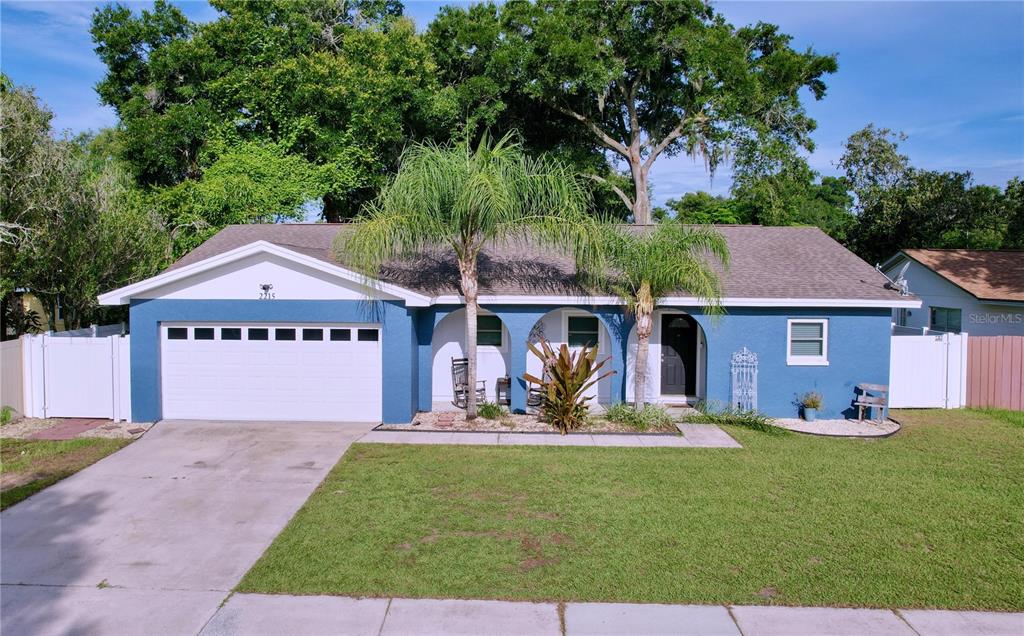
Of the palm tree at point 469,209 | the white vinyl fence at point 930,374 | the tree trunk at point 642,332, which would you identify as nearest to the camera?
the palm tree at point 469,209

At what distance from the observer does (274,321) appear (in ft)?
43.2

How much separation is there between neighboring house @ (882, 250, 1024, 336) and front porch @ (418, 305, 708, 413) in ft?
29.4

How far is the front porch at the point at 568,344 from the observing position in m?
14.3

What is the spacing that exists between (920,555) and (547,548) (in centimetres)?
392

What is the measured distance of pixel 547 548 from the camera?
290 inches

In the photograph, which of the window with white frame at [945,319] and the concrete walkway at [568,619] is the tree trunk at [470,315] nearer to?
the concrete walkway at [568,619]

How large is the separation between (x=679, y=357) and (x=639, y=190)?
1494cm

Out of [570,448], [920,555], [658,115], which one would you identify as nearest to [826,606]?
[920,555]

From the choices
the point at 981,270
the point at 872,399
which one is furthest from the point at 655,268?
the point at 981,270

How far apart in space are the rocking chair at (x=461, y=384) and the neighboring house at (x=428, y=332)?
0.33 m

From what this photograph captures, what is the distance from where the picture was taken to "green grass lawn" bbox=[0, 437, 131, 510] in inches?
365

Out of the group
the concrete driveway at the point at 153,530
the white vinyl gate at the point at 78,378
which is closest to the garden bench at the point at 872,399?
the concrete driveway at the point at 153,530

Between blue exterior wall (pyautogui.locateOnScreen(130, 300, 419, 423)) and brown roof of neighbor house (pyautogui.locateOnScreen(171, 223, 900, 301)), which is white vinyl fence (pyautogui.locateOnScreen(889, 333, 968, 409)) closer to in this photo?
brown roof of neighbor house (pyautogui.locateOnScreen(171, 223, 900, 301))

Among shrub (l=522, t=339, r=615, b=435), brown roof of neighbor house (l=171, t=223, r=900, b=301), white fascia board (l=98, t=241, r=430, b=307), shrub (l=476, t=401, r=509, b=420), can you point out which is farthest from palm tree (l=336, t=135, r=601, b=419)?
shrub (l=476, t=401, r=509, b=420)
